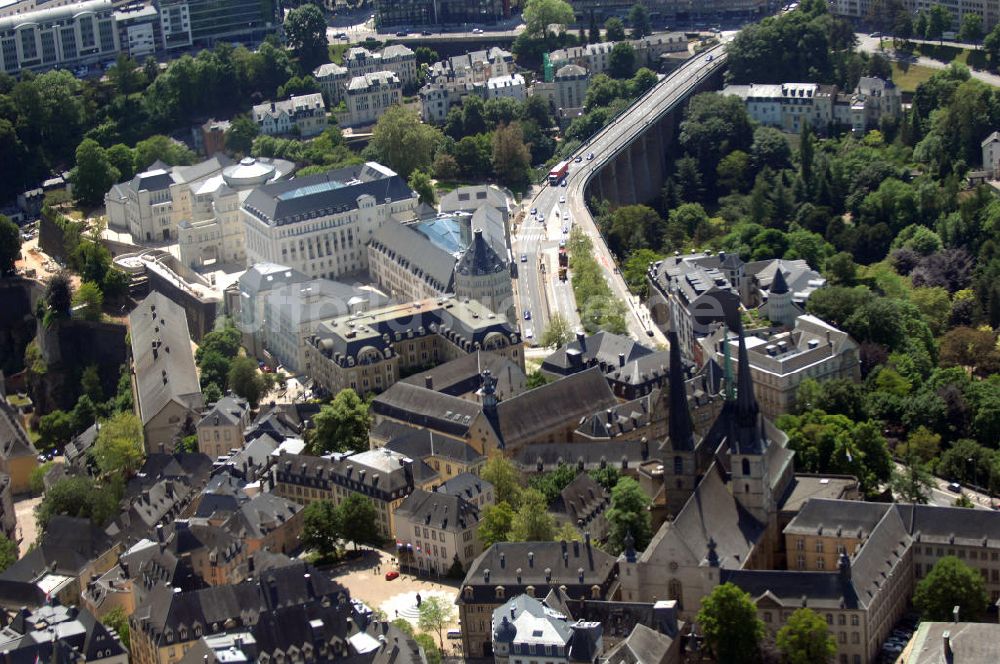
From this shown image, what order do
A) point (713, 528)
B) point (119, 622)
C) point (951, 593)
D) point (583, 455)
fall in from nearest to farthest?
point (951, 593) < point (713, 528) < point (119, 622) < point (583, 455)

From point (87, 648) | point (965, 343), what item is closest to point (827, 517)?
point (87, 648)

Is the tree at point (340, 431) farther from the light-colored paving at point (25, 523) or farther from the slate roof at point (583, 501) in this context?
the light-colored paving at point (25, 523)

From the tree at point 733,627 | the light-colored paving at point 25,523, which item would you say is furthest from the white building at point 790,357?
the light-colored paving at point 25,523

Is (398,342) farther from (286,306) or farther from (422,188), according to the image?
(422,188)

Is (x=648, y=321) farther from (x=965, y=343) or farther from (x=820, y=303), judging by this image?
(x=965, y=343)

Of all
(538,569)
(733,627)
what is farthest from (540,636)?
(733,627)

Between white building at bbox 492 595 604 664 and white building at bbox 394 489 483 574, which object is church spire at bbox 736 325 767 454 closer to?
white building at bbox 492 595 604 664

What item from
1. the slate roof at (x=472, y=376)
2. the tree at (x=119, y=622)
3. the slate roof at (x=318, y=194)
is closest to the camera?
the tree at (x=119, y=622)
